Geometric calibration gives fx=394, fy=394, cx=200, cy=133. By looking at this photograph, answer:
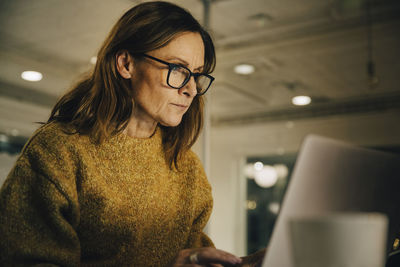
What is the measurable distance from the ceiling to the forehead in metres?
0.41

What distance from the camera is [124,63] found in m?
1.07

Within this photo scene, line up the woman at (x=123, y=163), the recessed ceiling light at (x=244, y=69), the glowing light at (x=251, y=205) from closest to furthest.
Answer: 1. the woman at (x=123, y=163)
2. the recessed ceiling light at (x=244, y=69)
3. the glowing light at (x=251, y=205)

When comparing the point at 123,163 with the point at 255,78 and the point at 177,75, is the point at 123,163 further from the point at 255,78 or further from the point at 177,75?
the point at 255,78

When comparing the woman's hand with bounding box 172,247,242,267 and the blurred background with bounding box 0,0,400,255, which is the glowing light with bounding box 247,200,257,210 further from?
the woman's hand with bounding box 172,247,242,267

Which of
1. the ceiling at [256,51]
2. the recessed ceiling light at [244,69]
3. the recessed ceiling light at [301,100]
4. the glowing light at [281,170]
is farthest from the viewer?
the glowing light at [281,170]

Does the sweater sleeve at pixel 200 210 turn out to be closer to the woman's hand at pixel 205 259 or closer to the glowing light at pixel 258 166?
the woman's hand at pixel 205 259

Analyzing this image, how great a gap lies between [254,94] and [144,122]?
4498mm

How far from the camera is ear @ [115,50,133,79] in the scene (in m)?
1.06

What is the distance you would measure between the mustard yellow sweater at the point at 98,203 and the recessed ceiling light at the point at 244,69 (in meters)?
3.33

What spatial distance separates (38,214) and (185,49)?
0.54m

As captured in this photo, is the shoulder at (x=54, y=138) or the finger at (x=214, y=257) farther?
the shoulder at (x=54, y=138)

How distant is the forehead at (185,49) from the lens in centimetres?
103

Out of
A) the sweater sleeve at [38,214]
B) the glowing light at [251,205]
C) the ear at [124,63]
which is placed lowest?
the sweater sleeve at [38,214]

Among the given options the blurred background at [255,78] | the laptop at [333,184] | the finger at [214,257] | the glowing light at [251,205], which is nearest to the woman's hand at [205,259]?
the finger at [214,257]
